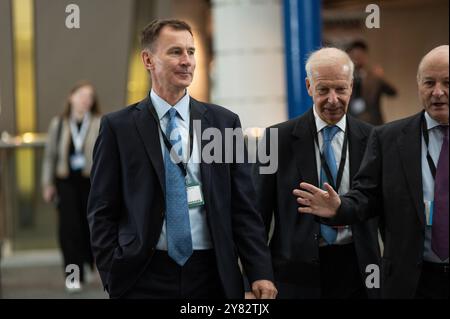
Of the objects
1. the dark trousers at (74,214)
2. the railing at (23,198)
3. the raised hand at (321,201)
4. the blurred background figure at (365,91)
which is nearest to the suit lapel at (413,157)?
the raised hand at (321,201)

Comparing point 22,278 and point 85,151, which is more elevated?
point 85,151

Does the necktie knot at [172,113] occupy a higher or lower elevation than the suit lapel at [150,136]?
higher

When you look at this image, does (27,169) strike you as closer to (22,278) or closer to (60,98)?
(60,98)

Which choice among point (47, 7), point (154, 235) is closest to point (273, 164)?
point (154, 235)

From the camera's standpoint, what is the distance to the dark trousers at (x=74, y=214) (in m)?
8.84

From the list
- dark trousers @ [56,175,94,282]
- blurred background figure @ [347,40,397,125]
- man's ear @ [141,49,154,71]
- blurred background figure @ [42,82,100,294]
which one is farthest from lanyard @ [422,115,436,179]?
dark trousers @ [56,175,94,282]

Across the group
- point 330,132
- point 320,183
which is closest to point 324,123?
point 330,132

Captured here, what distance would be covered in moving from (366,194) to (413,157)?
10.4 inches

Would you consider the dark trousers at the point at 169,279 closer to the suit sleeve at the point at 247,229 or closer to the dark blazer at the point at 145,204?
the dark blazer at the point at 145,204

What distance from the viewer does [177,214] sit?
370 centimetres

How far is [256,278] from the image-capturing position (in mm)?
3828

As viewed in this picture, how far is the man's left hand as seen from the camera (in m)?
3.80

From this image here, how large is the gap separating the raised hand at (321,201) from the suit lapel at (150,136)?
0.53m

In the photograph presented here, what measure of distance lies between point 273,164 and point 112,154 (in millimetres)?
891
